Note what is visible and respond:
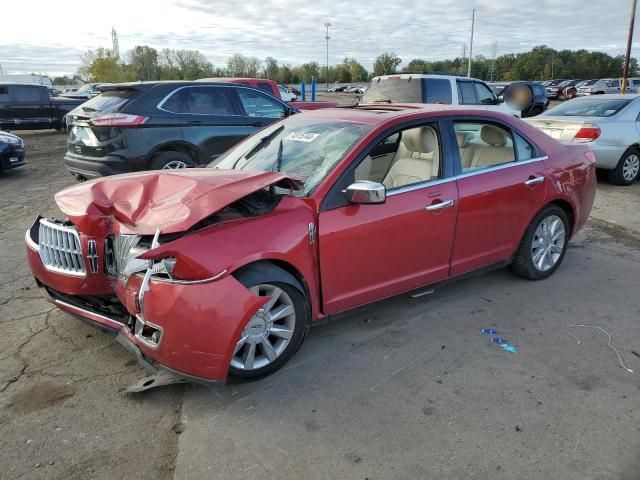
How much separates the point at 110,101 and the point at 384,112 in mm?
4827

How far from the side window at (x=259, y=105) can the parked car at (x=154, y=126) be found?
6cm

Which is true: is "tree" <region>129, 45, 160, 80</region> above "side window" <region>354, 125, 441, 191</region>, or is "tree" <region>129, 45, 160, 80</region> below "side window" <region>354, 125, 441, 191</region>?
above

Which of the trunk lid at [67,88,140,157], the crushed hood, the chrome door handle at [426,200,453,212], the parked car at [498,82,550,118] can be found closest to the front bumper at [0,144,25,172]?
the trunk lid at [67,88,140,157]

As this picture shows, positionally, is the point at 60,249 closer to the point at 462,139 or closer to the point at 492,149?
the point at 462,139

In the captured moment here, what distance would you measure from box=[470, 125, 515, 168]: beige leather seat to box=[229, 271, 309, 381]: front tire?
217cm

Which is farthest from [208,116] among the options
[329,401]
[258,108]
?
[329,401]

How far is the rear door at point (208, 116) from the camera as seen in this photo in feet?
24.1

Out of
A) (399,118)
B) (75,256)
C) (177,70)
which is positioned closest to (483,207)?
(399,118)

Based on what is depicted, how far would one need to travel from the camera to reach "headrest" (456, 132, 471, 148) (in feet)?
13.3

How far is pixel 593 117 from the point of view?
8.76 metres

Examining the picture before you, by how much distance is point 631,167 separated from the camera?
29.1 feet

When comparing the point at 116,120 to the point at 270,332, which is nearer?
the point at 270,332

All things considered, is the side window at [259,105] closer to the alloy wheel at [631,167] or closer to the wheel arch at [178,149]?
the wheel arch at [178,149]

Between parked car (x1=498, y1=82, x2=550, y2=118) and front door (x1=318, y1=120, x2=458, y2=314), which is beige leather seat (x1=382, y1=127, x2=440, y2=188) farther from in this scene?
parked car (x1=498, y1=82, x2=550, y2=118)
